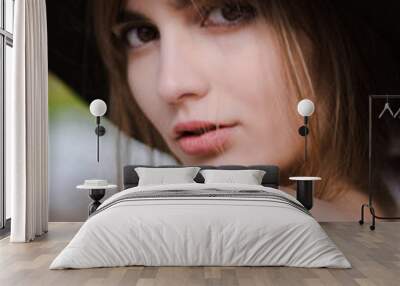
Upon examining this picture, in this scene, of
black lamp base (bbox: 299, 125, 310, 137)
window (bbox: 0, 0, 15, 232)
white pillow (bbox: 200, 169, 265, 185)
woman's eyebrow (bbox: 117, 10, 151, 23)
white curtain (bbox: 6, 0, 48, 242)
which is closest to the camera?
white curtain (bbox: 6, 0, 48, 242)

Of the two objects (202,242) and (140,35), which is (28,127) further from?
(202,242)

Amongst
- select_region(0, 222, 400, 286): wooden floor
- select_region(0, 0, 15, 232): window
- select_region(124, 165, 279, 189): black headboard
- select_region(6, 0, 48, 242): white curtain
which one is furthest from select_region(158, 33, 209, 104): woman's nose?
select_region(0, 222, 400, 286): wooden floor

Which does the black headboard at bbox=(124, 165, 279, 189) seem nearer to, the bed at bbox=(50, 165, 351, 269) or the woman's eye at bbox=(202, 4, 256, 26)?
the woman's eye at bbox=(202, 4, 256, 26)

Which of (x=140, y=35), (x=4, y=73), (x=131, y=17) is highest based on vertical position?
(x=131, y=17)

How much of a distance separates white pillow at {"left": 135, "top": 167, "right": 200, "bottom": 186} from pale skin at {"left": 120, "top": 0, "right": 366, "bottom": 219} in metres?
0.60

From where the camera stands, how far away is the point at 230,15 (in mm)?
7738

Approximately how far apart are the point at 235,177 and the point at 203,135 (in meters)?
0.97

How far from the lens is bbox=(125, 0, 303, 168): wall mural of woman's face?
7738 mm

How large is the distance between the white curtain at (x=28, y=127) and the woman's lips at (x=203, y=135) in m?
1.74

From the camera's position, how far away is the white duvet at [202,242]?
478cm

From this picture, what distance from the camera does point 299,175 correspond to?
7770mm

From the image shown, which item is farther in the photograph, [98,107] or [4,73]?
[98,107]

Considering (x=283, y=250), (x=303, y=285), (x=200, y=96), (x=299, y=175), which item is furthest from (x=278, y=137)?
(x=303, y=285)

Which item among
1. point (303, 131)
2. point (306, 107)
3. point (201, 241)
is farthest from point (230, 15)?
point (201, 241)
